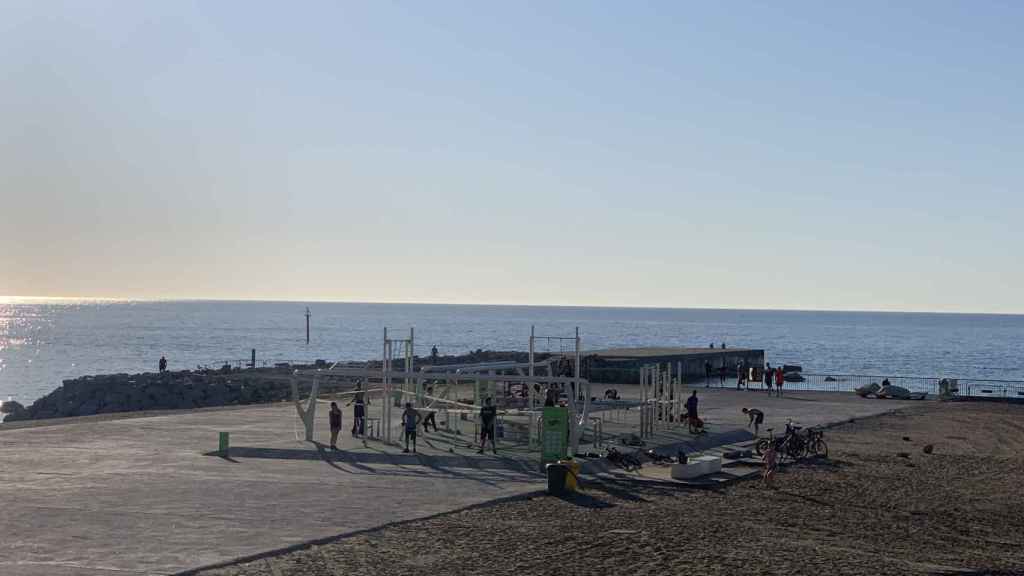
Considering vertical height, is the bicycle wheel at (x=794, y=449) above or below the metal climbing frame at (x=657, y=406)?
below

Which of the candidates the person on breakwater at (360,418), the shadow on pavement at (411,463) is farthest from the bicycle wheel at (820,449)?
the person on breakwater at (360,418)

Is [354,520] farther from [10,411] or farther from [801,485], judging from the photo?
[10,411]

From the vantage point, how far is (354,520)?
68.3 feet

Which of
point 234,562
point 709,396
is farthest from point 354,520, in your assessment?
point 709,396

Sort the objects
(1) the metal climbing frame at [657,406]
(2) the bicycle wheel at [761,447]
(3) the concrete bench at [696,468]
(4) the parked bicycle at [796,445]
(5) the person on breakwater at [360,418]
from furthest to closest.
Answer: (1) the metal climbing frame at [657,406] < (5) the person on breakwater at [360,418] < (2) the bicycle wheel at [761,447] < (4) the parked bicycle at [796,445] < (3) the concrete bench at [696,468]

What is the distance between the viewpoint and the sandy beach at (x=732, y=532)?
1764 centimetres

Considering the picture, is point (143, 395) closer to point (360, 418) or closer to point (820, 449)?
point (360, 418)

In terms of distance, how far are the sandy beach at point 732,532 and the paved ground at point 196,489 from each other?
1.10 metres

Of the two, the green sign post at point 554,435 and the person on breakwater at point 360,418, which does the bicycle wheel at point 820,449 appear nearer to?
the green sign post at point 554,435

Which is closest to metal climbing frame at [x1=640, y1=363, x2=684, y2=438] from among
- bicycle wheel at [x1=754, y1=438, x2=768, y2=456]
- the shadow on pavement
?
bicycle wheel at [x1=754, y1=438, x2=768, y2=456]

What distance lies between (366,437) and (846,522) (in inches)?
641

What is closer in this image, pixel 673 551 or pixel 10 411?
pixel 673 551

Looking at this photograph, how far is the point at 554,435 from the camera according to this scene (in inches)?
1107

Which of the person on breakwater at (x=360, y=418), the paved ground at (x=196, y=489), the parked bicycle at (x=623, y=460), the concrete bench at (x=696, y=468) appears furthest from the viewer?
the person on breakwater at (x=360, y=418)
